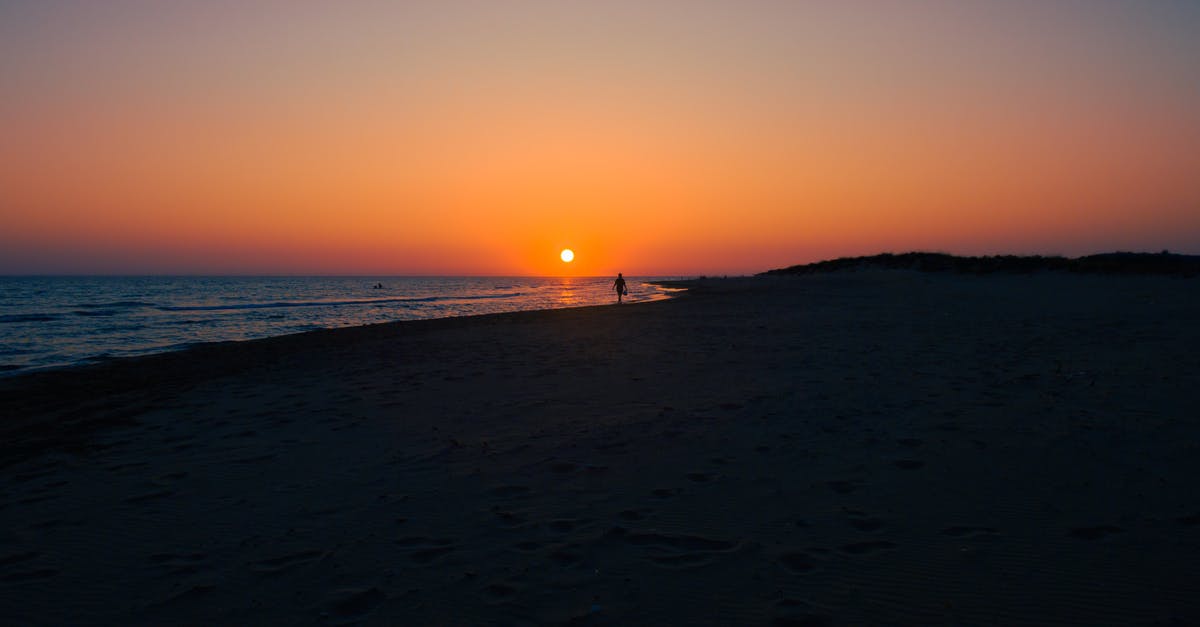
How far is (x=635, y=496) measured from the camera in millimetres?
5555

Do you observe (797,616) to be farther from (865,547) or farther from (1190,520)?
(1190,520)

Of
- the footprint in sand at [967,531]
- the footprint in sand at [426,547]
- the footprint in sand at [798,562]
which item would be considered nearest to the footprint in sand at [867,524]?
the footprint in sand at [967,531]

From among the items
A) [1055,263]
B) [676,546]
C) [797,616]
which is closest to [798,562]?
[797,616]

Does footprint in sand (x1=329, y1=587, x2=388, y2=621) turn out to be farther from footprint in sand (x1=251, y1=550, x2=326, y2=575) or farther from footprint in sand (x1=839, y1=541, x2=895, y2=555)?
footprint in sand (x1=839, y1=541, x2=895, y2=555)

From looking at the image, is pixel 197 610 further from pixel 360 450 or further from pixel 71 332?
pixel 71 332

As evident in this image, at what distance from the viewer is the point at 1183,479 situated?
5.34m

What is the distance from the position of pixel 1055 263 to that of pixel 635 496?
49.8 m

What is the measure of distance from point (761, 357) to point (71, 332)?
3002 cm

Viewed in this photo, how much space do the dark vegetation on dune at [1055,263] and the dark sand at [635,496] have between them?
35.3 meters

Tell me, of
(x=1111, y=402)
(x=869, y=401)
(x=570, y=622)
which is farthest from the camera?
(x=869, y=401)

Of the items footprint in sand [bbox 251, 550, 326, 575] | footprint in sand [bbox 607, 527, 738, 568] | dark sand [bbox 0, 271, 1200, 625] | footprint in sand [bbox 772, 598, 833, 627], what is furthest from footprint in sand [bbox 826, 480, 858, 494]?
footprint in sand [bbox 251, 550, 326, 575]

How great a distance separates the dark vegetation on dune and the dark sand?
35.3m

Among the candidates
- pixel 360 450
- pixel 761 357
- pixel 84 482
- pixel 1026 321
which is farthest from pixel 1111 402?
pixel 84 482

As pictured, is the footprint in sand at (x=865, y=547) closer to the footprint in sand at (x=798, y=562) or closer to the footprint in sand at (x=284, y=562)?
the footprint in sand at (x=798, y=562)
